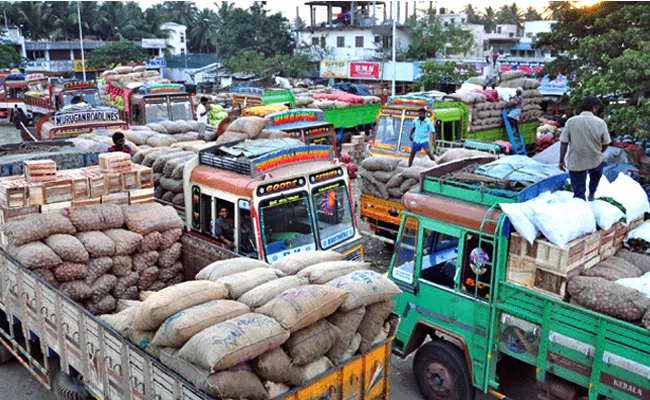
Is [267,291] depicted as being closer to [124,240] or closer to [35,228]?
[124,240]

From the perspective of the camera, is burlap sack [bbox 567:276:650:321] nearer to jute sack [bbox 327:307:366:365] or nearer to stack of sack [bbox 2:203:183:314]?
jute sack [bbox 327:307:366:365]

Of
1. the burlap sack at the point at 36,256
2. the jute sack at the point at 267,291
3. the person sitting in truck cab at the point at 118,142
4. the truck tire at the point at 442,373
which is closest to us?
the jute sack at the point at 267,291

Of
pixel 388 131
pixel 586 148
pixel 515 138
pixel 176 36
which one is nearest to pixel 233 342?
pixel 586 148

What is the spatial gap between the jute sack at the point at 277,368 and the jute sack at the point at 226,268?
1.35 metres

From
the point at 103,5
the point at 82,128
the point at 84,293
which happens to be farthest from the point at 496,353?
the point at 103,5

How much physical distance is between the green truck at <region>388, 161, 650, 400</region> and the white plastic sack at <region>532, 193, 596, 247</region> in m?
0.35

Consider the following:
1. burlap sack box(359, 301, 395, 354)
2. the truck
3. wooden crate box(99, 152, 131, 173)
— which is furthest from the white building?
burlap sack box(359, 301, 395, 354)

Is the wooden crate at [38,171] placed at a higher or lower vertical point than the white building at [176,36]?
lower

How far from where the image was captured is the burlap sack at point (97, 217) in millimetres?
7145

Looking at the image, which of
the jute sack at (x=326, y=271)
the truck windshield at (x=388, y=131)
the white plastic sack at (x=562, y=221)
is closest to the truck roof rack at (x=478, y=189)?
the white plastic sack at (x=562, y=221)

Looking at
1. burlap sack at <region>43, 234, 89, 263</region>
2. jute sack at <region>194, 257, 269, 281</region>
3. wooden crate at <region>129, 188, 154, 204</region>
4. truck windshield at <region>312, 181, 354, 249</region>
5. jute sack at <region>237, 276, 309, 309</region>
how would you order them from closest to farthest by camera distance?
jute sack at <region>237, 276, 309, 309</region>, jute sack at <region>194, 257, 269, 281</region>, burlap sack at <region>43, 234, 89, 263</region>, truck windshield at <region>312, 181, 354, 249</region>, wooden crate at <region>129, 188, 154, 204</region>

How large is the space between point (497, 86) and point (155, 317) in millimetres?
18487

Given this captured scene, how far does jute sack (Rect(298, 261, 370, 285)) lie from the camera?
5318 millimetres

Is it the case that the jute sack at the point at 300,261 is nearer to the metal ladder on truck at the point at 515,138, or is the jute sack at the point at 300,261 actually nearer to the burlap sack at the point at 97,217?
the burlap sack at the point at 97,217
